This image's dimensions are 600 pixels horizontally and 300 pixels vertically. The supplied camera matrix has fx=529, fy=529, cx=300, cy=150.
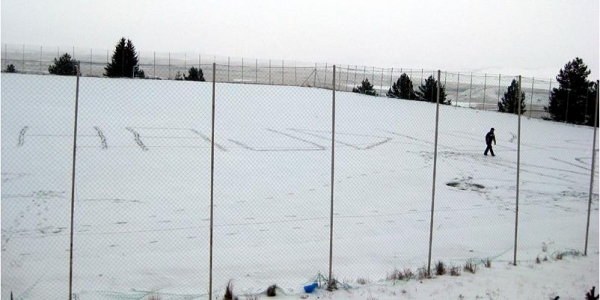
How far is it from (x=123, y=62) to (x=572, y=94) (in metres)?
38.3

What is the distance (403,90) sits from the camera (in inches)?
1855

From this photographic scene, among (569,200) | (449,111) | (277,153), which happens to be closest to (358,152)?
(277,153)

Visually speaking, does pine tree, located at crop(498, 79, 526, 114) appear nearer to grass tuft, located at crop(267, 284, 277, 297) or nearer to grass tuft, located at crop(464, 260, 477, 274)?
grass tuft, located at crop(464, 260, 477, 274)

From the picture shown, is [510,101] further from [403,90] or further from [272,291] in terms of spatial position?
[272,291]

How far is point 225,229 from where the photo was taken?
1270cm

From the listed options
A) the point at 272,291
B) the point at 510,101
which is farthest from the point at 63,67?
the point at 272,291

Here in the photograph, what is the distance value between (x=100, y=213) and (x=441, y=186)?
11250 mm

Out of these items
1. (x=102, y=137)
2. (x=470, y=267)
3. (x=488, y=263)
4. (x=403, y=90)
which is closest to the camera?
(x=470, y=267)

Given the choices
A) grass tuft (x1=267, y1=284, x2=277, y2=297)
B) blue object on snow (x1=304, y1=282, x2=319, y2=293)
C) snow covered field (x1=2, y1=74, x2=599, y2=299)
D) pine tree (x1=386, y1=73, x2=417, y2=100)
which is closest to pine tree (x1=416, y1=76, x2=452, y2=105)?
pine tree (x1=386, y1=73, x2=417, y2=100)

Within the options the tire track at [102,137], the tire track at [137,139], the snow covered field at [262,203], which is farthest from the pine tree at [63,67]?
the tire track at [137,139]

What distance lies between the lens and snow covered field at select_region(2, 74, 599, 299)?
30.9 feet

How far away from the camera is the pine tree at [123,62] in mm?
45719

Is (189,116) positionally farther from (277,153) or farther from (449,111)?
(449,111)

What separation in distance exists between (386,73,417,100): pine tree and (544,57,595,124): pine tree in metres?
11.7
